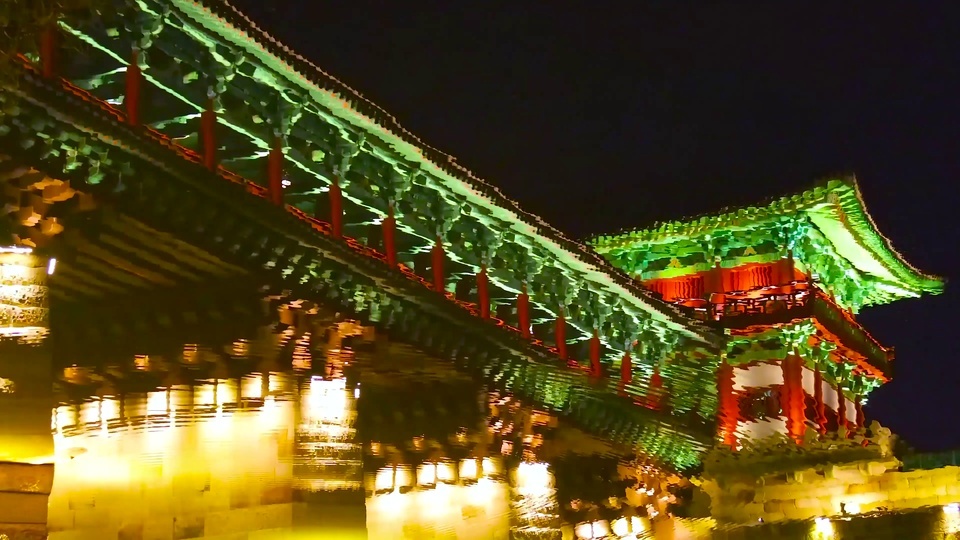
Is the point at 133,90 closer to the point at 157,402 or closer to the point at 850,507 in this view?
the point at 157,402

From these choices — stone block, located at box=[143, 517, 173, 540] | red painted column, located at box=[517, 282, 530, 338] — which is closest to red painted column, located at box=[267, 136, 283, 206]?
stone block, located at box=[143, 517, 173, 540]

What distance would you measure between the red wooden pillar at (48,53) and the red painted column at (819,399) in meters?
19.9

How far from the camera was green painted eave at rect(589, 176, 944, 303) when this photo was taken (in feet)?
75.5

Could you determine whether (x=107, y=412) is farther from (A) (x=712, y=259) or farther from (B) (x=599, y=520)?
(A) (x=712, y=259)

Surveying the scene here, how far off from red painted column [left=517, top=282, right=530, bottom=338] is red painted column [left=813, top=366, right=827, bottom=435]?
12.3 meters

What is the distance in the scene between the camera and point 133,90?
880cm

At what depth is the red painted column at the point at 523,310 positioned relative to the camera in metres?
13.9

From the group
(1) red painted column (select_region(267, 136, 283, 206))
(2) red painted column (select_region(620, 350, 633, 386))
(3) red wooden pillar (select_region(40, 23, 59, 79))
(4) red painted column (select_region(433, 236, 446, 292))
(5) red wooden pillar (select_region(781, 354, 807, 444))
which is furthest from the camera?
(5) red wooden pillar (select_region(781, 354, 807, 444))

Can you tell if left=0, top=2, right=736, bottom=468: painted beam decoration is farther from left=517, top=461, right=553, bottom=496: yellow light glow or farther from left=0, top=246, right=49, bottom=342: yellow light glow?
left=517, top=461, right=553, bottom=496: yellow light glow

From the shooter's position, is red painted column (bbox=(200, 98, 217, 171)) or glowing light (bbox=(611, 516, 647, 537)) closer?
red painted column (bbox=(200, 98, 217, 171))

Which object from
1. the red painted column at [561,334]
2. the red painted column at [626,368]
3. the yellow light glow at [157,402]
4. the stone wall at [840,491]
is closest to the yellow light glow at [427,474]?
the yellow light glow at [157,402]

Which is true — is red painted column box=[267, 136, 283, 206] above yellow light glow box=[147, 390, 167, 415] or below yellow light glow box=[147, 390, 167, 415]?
above

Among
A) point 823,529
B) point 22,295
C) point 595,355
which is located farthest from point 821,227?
point 22,295

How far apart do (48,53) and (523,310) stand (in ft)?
24.9
